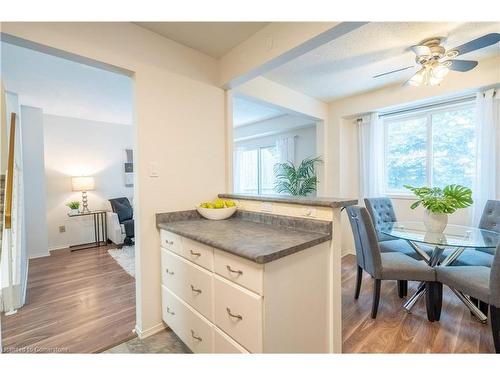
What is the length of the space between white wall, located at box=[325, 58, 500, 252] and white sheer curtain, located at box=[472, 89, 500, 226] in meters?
0.19

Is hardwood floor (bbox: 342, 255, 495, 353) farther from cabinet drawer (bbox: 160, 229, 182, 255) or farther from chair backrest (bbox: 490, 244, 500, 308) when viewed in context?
cabinet drawer (bbox: 160, 229, 182, 255)

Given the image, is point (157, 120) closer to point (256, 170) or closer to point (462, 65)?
point (462, 65)

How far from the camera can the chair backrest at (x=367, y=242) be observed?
6.47ft

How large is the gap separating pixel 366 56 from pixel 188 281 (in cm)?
261

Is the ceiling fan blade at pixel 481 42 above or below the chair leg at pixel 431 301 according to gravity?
above

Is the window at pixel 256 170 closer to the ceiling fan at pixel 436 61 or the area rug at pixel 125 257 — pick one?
the area rug at pixel 125 257

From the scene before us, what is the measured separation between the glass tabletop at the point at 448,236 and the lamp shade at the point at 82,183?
479cm

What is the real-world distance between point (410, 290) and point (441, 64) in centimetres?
229

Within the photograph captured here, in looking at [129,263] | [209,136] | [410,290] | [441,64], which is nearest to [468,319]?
[410,290]

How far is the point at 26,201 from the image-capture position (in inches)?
137

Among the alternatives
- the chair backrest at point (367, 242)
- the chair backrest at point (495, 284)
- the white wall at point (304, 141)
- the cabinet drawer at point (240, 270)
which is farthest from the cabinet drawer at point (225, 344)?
Answer: the white wall at point (304, 141)

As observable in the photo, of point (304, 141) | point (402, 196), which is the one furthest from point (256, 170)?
point (402, 196)

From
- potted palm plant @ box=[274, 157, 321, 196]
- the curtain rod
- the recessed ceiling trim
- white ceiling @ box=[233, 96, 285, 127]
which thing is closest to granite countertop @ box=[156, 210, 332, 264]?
the recessed ceiling trim
